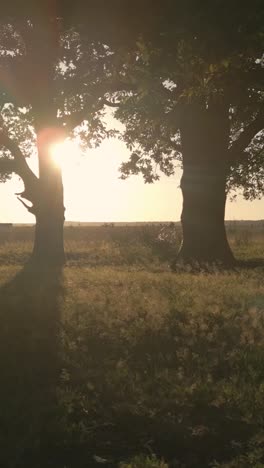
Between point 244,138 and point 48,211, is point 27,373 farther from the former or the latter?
point 48,211

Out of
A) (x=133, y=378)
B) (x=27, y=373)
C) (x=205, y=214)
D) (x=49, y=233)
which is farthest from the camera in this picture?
(x=49, y=233)

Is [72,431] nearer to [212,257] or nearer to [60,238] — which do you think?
[212,257]

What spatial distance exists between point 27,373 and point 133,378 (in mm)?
1256

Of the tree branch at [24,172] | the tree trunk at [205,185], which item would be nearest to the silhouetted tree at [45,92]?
the tree branch at [24,172]

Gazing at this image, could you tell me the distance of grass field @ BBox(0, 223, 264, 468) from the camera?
5.23 metres

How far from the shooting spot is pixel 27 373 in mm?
7117

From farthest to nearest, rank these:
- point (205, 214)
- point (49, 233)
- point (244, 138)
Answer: point (49, 233) < point (205, 214) < point (244, 138)

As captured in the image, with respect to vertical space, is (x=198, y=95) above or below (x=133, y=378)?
above

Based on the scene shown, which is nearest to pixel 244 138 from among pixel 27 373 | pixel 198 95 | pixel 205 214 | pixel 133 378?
pixel 205 214

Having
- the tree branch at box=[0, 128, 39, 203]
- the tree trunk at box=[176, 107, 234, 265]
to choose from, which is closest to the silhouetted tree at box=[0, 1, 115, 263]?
the tree branch at box=[0, 128, 39, 203]

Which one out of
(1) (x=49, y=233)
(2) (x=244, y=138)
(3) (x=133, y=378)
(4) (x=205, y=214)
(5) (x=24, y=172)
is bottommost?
(3) (x=133, y=378)

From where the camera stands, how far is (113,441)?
5449 mm

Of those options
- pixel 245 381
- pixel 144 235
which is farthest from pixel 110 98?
pixel 245 381

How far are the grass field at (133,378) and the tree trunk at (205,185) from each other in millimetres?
9644
